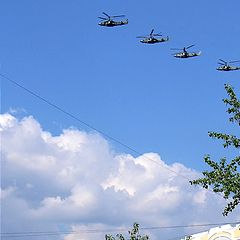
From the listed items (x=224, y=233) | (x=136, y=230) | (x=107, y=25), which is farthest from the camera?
(x=224, y=233)

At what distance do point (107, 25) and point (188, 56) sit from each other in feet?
21.4

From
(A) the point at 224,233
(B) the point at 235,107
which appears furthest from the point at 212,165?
(A) the point at 224,233

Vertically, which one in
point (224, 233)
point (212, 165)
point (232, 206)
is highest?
point (224, 233)

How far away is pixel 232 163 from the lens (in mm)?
25875

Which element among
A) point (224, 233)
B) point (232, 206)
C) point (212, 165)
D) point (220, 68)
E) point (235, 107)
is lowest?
point (232, 206)

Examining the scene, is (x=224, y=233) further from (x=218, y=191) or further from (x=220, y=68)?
(x=218, y=191)

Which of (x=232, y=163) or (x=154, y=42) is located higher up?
(x=154, y=42)

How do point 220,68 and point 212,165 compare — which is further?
point 220,68

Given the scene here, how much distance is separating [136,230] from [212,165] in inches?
971

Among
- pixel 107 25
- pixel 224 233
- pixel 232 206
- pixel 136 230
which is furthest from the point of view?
pixel 224 233

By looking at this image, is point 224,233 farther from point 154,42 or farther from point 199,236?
point 154,42

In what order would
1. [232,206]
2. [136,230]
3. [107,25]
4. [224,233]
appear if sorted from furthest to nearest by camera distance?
[224,233] < [136,230] < [107,25] < [232,206]

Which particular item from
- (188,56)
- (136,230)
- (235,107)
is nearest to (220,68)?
(188,56)

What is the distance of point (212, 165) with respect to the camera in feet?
86.2
